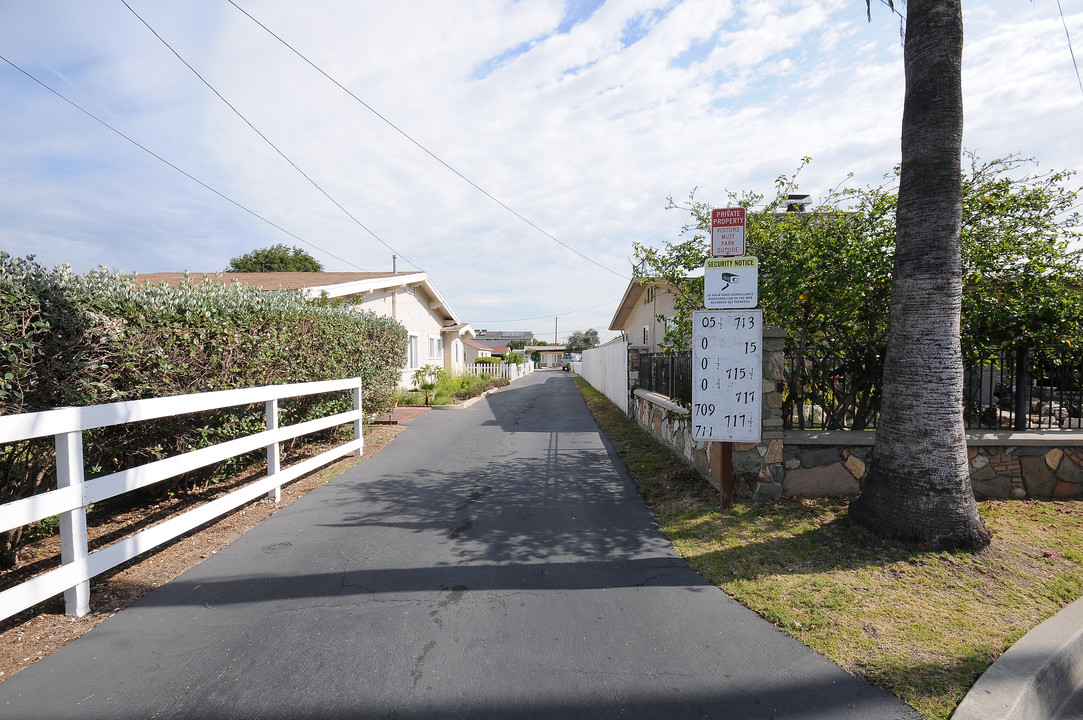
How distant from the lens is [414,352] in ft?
63.7

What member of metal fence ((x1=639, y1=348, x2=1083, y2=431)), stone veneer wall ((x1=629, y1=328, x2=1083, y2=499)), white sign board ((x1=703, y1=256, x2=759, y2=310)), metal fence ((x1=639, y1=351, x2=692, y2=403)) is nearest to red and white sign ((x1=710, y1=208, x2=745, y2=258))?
white sign board ((x1=703, y1=256, x2=759, y2=310))

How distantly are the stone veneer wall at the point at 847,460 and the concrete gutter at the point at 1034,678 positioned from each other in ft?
7.94

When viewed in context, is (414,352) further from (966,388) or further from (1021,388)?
(1021,388)

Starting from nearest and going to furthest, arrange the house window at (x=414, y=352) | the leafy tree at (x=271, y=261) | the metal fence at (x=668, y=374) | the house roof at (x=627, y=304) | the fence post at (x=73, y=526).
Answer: the fence post at (x=73, y=526)
the metal fence at (x=668, y=374)
the house window at (x=414, y=352)
the house roof at (x=627, y=304)
the leafy tree at (x=271, y=261)

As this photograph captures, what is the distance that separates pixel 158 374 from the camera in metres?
4.70

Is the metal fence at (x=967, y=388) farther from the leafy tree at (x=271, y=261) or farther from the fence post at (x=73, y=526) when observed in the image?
the leafy tree at (x=271, y=261)

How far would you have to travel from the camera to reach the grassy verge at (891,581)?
9.48ft

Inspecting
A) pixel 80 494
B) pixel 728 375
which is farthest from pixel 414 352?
pixel 80 494

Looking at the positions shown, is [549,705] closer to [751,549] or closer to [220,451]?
[751,549]

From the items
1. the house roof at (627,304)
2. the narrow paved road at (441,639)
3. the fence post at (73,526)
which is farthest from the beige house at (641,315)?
the fence post at (73,526)

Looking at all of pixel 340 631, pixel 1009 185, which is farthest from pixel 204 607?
pixel 1009 185

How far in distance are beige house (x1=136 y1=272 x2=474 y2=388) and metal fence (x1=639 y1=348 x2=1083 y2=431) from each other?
7305 millimetres

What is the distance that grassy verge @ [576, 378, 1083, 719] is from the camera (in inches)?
114

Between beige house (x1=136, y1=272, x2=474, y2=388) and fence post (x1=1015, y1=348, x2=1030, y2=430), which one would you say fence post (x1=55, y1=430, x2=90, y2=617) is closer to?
beige house (x1=136, y1=272, x2=474, y2=388)
